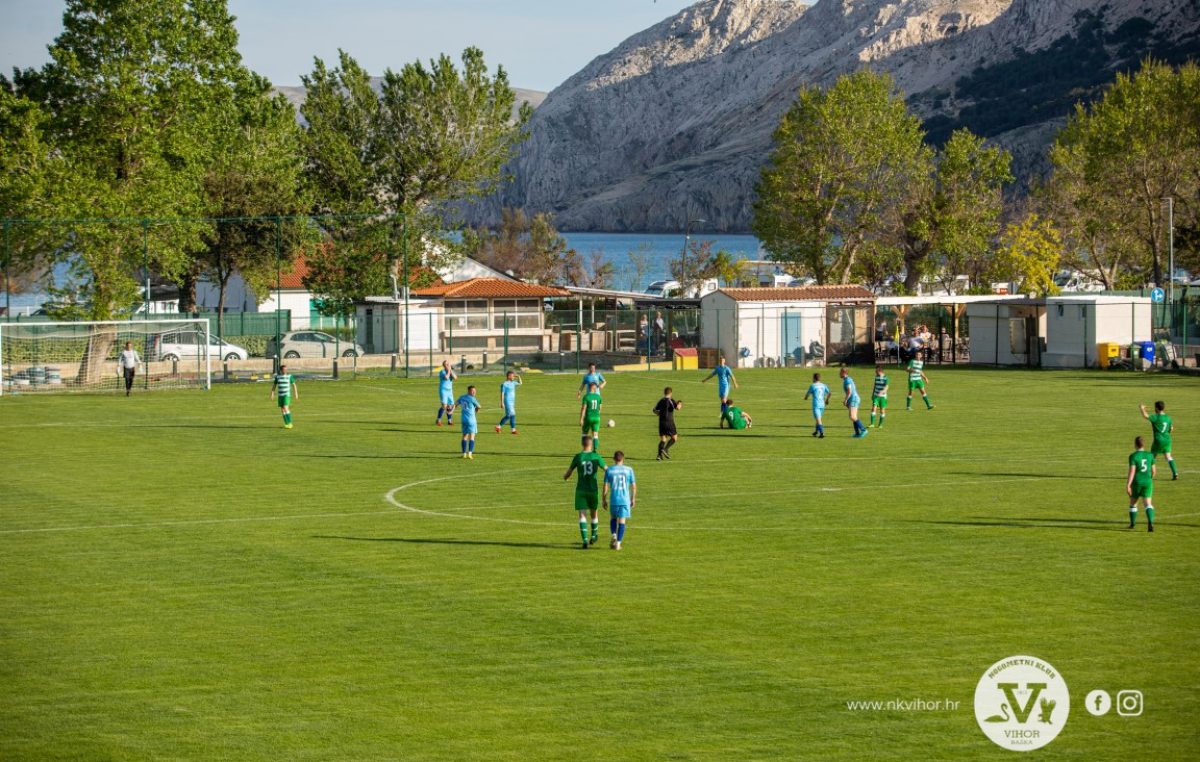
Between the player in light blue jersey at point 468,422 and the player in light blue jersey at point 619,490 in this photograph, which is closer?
the player in light blue jersey at point 619,490

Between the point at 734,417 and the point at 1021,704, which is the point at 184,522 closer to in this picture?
the point at 1021,704

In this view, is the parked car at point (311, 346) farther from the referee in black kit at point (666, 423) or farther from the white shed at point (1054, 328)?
the referee in black kit at point (666, 423)

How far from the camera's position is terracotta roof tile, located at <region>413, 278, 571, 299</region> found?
7750 cm

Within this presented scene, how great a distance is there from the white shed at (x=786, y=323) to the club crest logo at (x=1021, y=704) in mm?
53609

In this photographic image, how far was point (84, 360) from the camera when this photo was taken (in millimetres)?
58094

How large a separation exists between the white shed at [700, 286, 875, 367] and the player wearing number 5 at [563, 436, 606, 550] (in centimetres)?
4647

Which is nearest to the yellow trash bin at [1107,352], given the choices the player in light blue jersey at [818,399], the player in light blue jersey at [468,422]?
the player in light blue jersey at [818,399]

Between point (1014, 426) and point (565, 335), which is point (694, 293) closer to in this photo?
point (565, 335)

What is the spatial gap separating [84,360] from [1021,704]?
50883mm

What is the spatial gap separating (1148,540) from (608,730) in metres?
13.6

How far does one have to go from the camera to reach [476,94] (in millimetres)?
83000

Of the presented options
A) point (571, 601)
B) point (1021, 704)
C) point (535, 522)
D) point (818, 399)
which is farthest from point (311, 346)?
point (1021, 704)

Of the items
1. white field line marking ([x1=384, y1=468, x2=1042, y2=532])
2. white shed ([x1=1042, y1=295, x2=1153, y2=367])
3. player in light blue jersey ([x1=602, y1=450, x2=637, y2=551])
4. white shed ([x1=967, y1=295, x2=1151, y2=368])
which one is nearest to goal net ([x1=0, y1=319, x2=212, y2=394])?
white field line marking ([x1=384, y1=468, x2=1042, y2=532])

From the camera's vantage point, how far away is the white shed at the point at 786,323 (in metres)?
69.6
